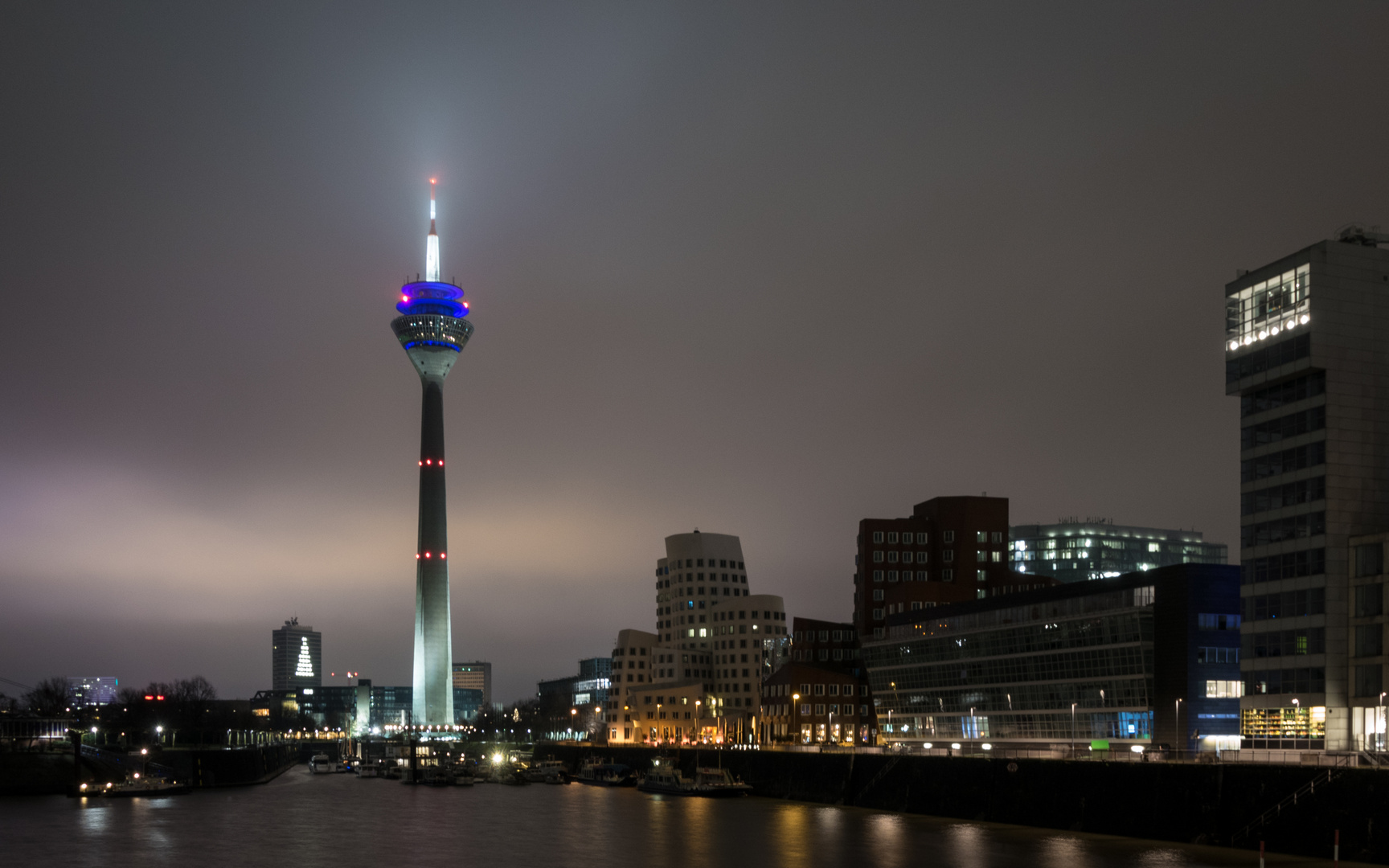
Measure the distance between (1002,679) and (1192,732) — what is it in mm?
30839

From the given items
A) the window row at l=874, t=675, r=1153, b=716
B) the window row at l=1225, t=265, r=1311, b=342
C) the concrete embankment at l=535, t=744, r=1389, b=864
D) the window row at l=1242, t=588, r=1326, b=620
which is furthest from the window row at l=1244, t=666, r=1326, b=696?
the window row at l=1225, t=265, r=1311, b=342

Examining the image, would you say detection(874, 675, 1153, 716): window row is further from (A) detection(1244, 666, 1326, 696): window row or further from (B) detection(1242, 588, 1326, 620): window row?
(B) detection(1242, 588, 1326, 620): window row

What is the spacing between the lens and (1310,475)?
96188 mm

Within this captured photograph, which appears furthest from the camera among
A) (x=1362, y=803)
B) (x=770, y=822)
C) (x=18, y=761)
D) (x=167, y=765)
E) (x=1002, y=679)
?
(x=167, y=765)

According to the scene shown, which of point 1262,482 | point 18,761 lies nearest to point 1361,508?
point 1262,482

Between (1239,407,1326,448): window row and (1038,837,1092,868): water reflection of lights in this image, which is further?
(1239,407,1326,448): window row

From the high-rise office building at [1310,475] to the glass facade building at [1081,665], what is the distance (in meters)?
12.1

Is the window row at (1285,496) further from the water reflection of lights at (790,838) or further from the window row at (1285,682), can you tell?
the water reflection of lights at (790,838)

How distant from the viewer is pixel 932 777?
358 ft

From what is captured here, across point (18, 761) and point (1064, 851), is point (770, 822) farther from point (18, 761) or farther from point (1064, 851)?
point (18, 761)

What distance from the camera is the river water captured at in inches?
3127

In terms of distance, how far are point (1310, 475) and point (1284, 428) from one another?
4634 millimetres

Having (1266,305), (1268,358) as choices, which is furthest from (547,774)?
(1266,305)

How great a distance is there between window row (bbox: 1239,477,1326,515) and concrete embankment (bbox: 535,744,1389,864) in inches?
1009
